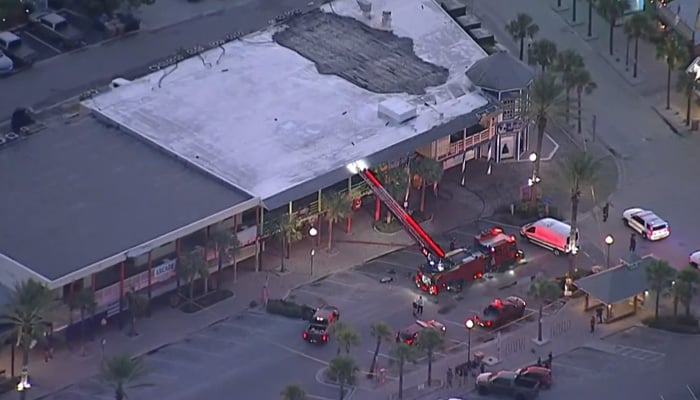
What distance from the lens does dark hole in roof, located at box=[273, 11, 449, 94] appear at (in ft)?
488

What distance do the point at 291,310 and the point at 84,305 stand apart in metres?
12.0

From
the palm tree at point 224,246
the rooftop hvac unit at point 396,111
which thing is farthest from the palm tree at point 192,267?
the rooftop hvac unit at point 396,111

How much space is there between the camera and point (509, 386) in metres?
122

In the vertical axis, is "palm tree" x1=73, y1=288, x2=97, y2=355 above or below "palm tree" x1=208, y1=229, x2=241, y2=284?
below

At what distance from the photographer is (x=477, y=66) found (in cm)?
14812

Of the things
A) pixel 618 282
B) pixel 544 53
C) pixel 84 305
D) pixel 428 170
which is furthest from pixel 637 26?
pixel 84 305

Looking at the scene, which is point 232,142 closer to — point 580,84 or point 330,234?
point 330,234

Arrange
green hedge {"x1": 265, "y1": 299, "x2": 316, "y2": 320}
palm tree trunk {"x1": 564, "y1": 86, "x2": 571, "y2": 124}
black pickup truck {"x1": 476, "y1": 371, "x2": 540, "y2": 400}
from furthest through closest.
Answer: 1. palm tree trunk {"x1": 564, "y1": 86, "x2": 571, "y2": 124}
2. green hedge {"x1": 265, "y1": 299, "x2": 316, "y2": 320}
3. black pickup truck {"x1": 476, "y1": 371, "x2": 540, "y2": 400}

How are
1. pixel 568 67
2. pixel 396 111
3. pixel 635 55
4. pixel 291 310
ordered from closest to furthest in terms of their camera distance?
1. pixel 291 310
2. pixel 396 111
3. pixel 568 67
4. pixel 635 55

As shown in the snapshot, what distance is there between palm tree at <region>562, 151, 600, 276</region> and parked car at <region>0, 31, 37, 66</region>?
1692 inches

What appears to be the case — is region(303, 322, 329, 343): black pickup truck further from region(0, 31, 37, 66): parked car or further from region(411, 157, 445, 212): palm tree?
region(0, 31, 37, 66): parked car

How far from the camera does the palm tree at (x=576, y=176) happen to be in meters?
134

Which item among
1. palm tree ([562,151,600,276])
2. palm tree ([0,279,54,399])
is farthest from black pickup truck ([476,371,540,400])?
palm tree ([0,279,54,399])

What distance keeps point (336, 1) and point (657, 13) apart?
22758 mm
